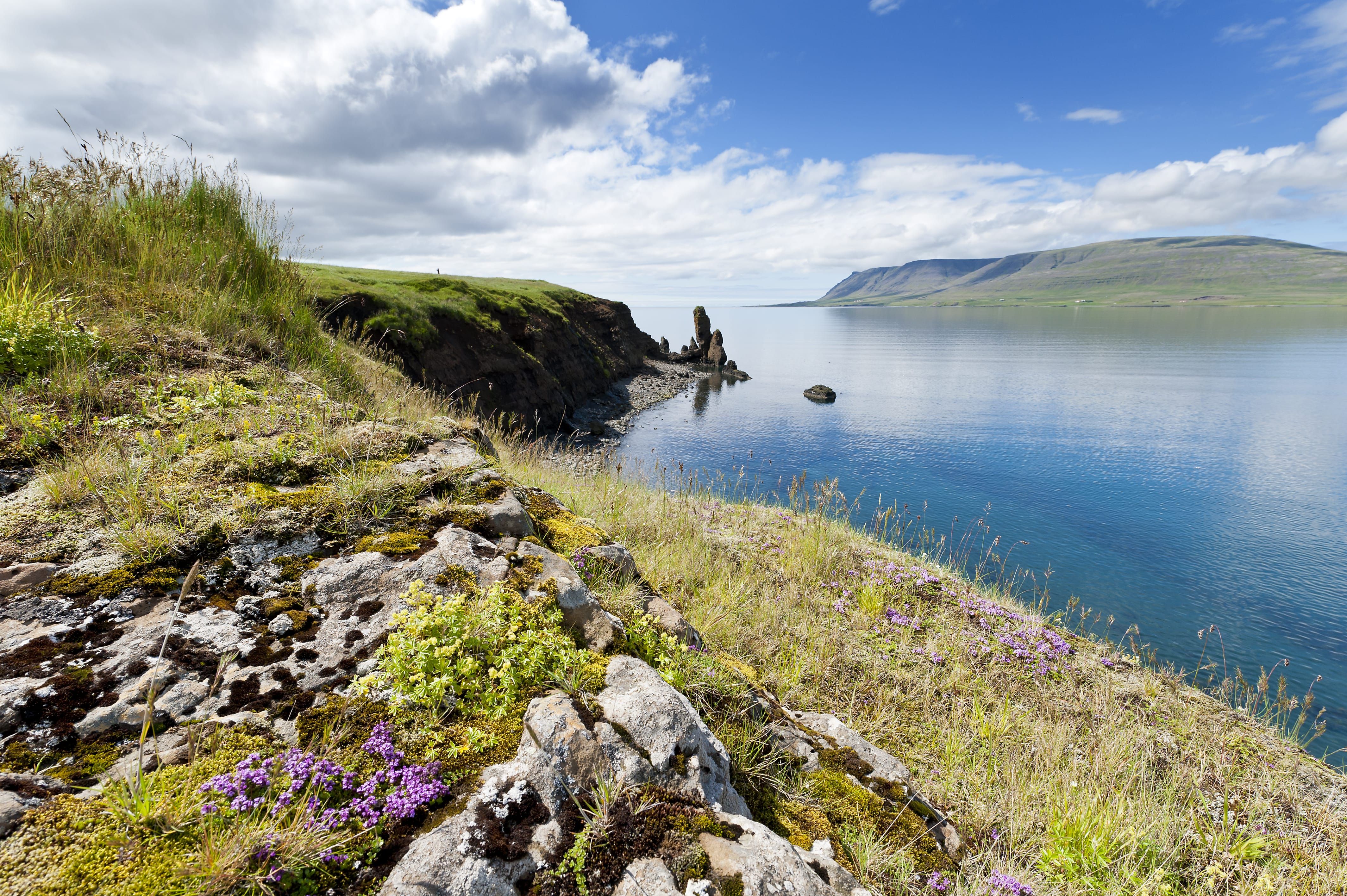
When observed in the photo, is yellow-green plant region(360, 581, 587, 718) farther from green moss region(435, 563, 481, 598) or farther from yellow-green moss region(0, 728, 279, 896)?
yellow-green moss region(0, 728, 279, 896)

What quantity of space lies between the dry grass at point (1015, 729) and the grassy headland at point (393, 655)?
0.13 ft

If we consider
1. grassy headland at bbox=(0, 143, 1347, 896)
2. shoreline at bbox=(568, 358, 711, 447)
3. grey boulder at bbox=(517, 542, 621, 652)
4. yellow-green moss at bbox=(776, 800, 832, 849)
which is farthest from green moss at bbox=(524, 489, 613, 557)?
shoreline at bbox=(568, 358, 711, 447)

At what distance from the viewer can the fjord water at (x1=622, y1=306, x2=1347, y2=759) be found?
1392 centimetres

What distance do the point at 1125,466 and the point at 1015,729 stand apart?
27.8 m

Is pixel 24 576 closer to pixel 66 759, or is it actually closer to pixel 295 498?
pixel 295 498

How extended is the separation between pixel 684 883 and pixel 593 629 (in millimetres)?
1501

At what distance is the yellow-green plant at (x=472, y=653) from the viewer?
2.45m

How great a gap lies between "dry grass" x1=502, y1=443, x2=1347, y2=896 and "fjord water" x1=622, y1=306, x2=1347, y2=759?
6.19 m

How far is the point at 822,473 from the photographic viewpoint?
26938 millimetres

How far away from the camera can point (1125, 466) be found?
26.3 metres

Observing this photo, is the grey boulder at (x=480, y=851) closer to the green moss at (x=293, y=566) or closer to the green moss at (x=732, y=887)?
the green moss at (x=732, y=887)

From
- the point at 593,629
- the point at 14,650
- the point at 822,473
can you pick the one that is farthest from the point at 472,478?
the point at 822,473

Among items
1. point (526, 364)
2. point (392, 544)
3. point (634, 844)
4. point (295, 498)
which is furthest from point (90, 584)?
point (526, 364)

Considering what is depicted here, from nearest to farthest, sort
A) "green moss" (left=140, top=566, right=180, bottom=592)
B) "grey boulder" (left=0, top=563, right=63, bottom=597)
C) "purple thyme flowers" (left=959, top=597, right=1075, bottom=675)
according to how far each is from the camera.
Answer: "grey boulder" (left=0, top=563, right=63, bottom=597) → "green moss" (left=140, top=566, right=180, bottom=592) → "purple thyme flowers" (left=959, top=597, right=1075, bottom=675)
